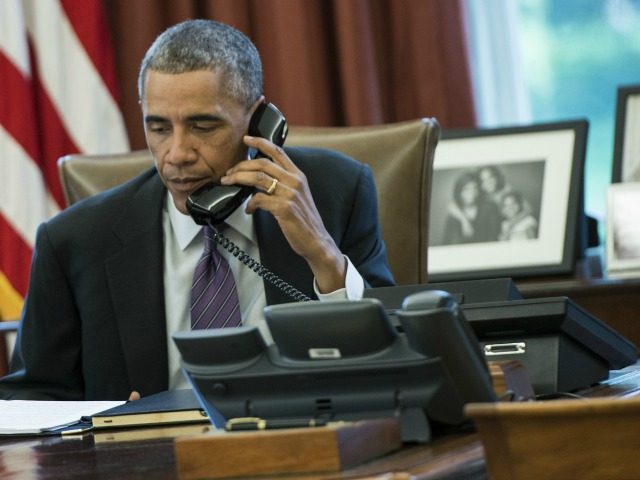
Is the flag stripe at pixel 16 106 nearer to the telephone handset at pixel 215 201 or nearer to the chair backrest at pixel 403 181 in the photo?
the chair backrest at pixel 403 181

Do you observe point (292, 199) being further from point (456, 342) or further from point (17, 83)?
point (17, 83)

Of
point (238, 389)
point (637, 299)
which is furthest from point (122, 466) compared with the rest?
point (637, 299)

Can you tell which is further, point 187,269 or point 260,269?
point 187,269

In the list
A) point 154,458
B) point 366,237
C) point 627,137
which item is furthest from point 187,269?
point 627,137

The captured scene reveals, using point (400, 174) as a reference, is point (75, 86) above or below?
above

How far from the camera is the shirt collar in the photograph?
2.85 meters

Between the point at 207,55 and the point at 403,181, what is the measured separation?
0.63m

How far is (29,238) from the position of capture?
434cm

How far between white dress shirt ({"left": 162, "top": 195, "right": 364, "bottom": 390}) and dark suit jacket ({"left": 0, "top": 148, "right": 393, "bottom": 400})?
31mm

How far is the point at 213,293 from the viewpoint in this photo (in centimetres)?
273

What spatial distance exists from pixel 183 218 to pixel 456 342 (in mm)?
1559

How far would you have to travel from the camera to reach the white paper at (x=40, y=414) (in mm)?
2029

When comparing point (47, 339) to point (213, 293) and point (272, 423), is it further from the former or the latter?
point (272, 423)

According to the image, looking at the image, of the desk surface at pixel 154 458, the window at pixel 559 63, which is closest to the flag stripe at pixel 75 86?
the window at pixel 559 63
